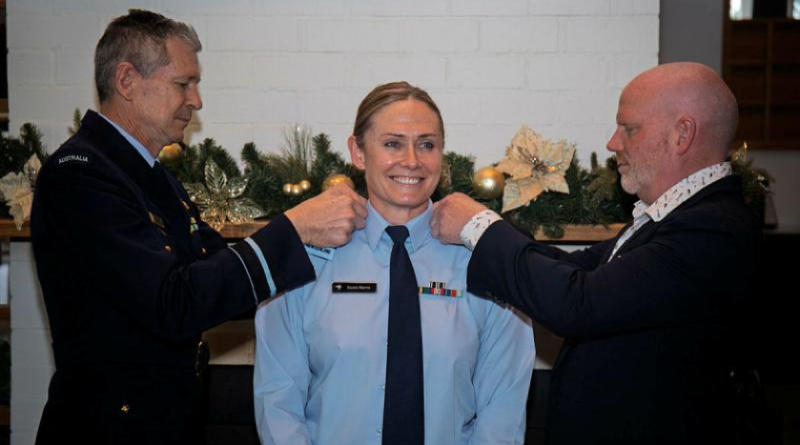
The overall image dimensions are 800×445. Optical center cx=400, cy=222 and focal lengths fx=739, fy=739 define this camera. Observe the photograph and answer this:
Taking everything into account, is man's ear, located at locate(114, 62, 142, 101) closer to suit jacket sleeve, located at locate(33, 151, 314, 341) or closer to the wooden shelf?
suit jacket sleeve, located at locate(33, 151, 314, 341)

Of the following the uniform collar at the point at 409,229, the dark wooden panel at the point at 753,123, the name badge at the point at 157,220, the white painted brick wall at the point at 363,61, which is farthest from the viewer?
the dark wooden panel at the point at 753,123

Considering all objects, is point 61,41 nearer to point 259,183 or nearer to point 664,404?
point 259,183

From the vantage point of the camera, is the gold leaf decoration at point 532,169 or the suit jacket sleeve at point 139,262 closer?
the suit jacket sleeve at point 139,262

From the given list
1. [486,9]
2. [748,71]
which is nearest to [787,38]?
[748,71]

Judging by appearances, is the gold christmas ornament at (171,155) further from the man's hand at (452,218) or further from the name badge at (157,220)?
the man's hand at (452,218)

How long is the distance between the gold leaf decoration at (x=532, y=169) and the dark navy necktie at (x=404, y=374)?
41.7 inches

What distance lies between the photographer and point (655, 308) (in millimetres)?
1769

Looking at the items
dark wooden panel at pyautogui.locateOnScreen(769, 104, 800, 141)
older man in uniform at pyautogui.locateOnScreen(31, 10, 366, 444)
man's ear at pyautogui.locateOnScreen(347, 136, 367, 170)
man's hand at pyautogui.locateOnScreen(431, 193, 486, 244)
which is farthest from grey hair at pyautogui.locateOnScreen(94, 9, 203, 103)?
dark wooden panel at pyautogui.locateOnScreen(769, 104, 800, 141)

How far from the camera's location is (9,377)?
341 centimetres

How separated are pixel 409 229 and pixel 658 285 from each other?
64 cm

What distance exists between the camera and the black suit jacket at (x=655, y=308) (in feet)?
5.81

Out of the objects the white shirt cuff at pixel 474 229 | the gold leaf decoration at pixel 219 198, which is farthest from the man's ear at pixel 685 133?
the gold leaf decoration at pixel 219 198

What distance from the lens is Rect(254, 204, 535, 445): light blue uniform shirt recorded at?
1788 millimetres

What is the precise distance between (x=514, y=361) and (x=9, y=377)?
103 inches
